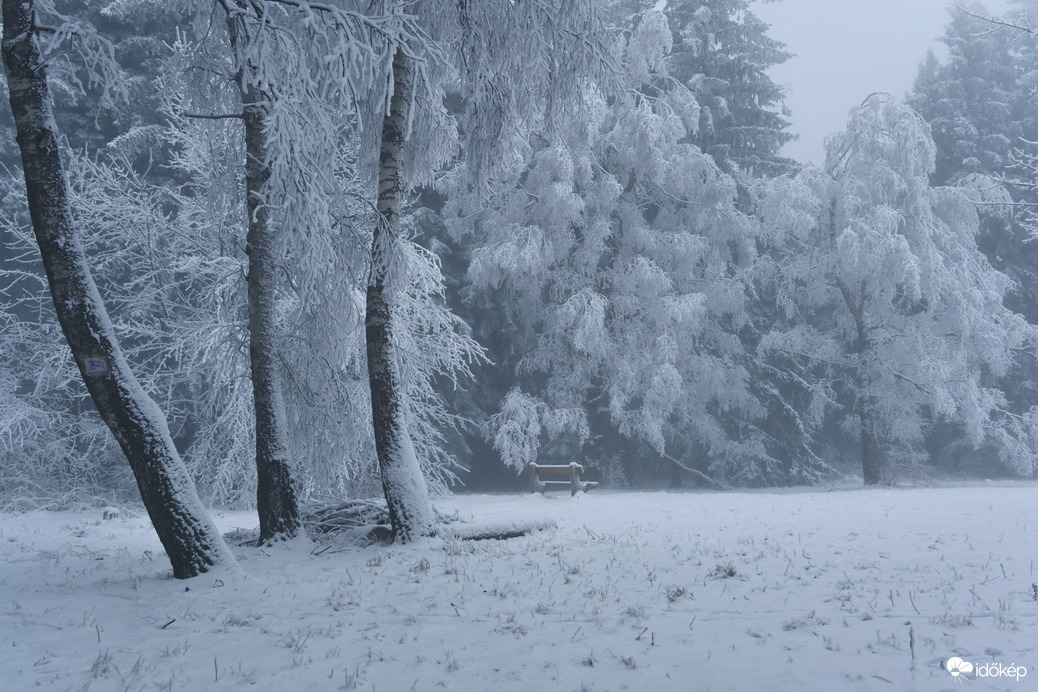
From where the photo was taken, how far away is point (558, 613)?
5793mm

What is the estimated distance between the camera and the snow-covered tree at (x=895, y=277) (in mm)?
18906

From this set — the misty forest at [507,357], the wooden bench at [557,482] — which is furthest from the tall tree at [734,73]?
the wooden bench at [557,482]

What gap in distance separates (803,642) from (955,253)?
18.4 metres

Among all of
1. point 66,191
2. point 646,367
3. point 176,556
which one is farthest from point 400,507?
point 646,367

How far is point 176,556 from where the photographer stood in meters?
7.09

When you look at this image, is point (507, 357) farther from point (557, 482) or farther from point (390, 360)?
point (390, 360)

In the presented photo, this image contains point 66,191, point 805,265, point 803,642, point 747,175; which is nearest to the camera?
point 803,642

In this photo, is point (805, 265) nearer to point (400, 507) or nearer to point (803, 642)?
point (400, 507)

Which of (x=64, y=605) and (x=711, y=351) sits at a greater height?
(x=711, y=351)

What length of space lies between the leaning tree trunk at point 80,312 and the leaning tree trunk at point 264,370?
5.68 feet

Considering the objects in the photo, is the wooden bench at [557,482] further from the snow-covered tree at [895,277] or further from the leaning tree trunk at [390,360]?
the snow-covered tree at [895,277]

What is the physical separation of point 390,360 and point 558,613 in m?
4.33

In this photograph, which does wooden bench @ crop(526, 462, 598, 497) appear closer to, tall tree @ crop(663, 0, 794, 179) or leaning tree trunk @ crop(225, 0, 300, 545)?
leaning tree trunk @ crop(225, 0, 300, 545)

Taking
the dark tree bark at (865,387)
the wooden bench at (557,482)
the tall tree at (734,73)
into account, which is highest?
the tall tree at (734,73)
